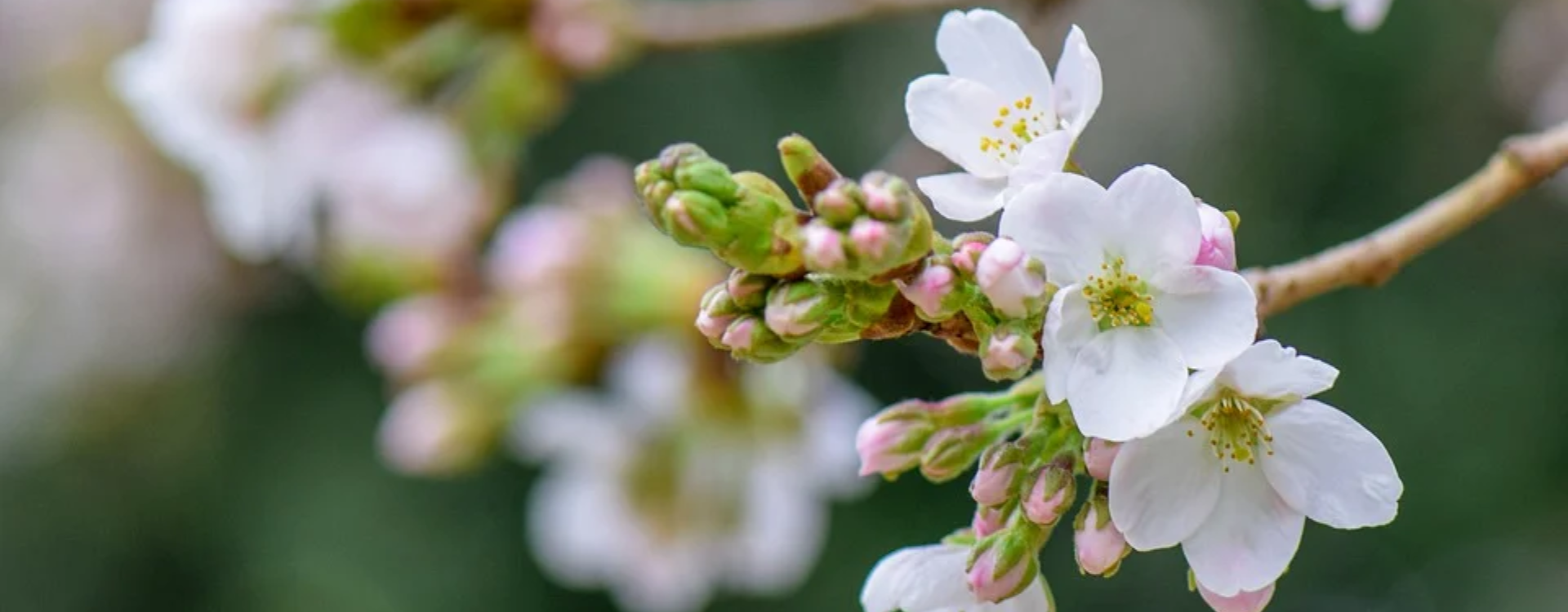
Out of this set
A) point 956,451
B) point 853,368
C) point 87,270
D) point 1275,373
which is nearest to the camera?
point 1275,373

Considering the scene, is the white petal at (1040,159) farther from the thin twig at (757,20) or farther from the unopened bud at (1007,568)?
the thin twig at (757,20)

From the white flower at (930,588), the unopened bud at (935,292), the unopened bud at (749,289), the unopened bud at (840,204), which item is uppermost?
the unopened bud at (840,204)

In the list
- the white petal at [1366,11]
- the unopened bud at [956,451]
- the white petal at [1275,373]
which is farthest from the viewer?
the white petal at [1366,11]

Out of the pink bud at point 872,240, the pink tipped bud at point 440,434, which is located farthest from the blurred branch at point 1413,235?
the pink tipped bud at point 440,434

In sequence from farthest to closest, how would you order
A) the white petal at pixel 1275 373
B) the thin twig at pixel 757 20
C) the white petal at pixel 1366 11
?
the thin twig at pixel 757 20 < the white petal at pixel 1366 11 < the white petal at pixel 1275 373

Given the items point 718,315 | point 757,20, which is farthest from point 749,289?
point 757,20

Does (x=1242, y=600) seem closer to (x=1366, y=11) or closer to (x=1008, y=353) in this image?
(x=1008, y=353)

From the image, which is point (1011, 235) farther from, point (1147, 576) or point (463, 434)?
point (1147, 576)

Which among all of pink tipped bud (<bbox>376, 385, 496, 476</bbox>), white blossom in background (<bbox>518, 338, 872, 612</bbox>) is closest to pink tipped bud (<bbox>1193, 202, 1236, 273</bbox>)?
white blossom in background (<bbox>518, 338, 872, 612</bbox>)
